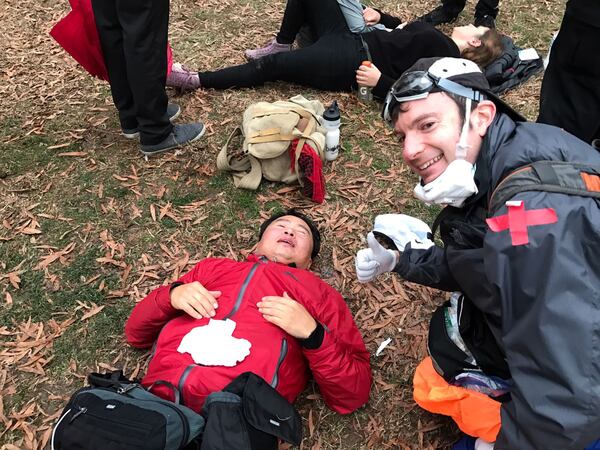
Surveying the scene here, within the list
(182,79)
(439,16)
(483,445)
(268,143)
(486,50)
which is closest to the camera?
(483,445)

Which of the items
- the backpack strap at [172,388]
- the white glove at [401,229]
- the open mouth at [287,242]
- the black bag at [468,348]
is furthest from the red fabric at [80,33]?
the black bag at [468,348]

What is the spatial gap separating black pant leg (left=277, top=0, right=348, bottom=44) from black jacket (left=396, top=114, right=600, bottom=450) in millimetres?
4543

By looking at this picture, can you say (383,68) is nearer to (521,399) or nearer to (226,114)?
(226,114)

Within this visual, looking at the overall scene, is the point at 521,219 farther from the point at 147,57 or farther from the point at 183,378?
the point at 147,57

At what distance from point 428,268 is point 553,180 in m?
1.12

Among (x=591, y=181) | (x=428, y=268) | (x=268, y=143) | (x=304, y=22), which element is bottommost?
(x=268, y=143)

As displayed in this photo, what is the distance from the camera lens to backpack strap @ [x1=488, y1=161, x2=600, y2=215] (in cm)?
201

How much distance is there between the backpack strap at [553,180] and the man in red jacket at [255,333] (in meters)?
1.60

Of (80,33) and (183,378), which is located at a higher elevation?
(80,33)

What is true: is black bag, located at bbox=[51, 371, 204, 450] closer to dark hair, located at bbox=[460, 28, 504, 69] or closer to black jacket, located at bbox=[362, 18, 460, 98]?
black jacket, located at bbox=[362, 18, 460, 98]

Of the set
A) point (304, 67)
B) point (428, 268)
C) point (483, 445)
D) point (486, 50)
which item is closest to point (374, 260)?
point (428, 268)

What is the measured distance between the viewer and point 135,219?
470cm

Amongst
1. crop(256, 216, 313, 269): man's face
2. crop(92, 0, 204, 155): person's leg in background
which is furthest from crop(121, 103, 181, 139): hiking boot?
crop(256, 216, 313, 269): man's face

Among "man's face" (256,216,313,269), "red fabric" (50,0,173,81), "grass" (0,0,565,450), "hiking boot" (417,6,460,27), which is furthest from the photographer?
"hiking boot" (417,6,460,27)
